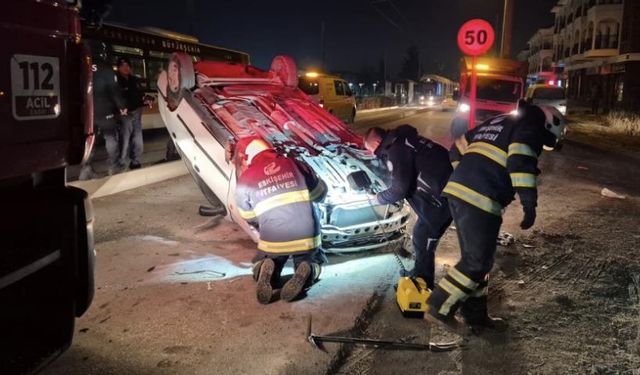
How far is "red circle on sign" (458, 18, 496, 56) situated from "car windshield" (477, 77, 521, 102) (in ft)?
26.8

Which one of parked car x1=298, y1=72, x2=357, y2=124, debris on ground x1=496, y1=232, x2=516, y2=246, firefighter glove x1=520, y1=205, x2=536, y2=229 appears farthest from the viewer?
parked car x1=298, y1=72, x2=357, y2=124

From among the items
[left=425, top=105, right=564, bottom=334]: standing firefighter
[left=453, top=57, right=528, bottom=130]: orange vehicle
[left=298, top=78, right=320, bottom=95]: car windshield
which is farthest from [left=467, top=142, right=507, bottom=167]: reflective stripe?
[left=298, top=78, right=320, bottom=95]: car windshield

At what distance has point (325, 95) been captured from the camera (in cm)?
2008

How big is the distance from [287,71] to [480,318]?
418cm

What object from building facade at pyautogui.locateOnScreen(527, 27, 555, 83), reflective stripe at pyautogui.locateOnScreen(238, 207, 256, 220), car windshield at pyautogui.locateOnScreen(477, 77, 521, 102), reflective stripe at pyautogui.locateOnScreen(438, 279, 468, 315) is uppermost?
building facade at pyautogui.locateOnScreen(527, 27, 555, 83)

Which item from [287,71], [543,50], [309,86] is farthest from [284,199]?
[543,50]

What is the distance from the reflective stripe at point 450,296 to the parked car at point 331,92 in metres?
15.8

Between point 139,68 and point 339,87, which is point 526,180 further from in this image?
point 339,87

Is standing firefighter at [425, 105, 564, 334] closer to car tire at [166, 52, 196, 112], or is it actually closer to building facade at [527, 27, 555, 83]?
car tire at [166, 52, 196, 112]

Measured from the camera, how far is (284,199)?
12.9ft

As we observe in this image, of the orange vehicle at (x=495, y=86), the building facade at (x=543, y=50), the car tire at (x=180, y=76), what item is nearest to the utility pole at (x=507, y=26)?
the orange vehicle at (x=495, y=86)

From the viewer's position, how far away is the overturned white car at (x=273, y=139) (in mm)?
4617

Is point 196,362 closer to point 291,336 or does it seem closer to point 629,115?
point 291,336

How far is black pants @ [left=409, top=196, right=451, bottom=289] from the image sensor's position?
13.3ft
